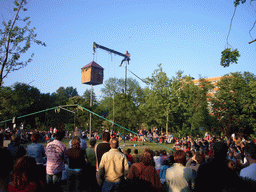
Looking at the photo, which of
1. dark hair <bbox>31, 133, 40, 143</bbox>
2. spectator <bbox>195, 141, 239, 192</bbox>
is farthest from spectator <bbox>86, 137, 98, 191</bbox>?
spectator <bbox>195, 141, 239, 192</bbox>

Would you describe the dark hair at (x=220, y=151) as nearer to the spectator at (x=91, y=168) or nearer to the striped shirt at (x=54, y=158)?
the striped shirt at (x=54, y=158)

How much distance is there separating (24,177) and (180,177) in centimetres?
263

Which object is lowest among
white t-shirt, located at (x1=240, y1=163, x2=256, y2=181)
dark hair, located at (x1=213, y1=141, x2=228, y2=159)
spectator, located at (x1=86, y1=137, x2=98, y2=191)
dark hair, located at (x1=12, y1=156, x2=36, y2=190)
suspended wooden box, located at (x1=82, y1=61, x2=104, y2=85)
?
spectator, located at (x1=86, y1=137, x2=98, y2=191)

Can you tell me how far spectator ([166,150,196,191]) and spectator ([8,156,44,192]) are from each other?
7.79ft

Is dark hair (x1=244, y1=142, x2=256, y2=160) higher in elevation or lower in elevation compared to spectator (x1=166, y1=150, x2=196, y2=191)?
higher

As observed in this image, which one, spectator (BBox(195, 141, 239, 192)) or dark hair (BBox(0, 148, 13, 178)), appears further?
spectator (BBox(195, 141, 239, 192))

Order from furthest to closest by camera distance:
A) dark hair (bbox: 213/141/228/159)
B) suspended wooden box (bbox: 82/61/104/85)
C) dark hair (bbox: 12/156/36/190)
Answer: suspended wooden box (bbox: 82/61/104/85), dark hair (bbox: 213/141/228/159), dark hair (bbox: 12/156/36/190)

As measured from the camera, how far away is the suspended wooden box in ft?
151

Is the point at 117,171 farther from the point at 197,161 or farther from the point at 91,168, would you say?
the point at 197,161

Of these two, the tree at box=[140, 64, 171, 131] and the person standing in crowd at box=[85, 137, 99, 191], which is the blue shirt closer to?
the person standing in crowd at box=[85, 137, 99, 191]

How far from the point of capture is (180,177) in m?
3.98

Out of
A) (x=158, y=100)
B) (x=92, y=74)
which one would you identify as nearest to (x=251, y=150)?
(x=158, y=100)

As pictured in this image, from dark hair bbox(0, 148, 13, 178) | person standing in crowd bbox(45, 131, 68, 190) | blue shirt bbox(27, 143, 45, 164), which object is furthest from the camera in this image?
blue shirt bbox(27, 143, 45, 164)

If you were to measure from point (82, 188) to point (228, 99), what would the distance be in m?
36.1
